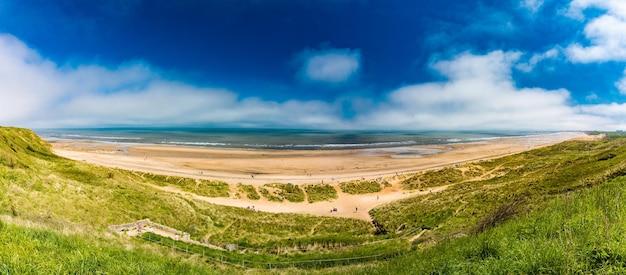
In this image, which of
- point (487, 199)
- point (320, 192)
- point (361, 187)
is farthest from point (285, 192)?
point (487, 199)

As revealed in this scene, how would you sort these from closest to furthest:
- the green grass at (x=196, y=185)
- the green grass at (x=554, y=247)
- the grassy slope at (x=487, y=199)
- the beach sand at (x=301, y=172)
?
1. the green grass at (x=554, y=247)
2. the grassy slope at (x=487, y=199)
3. the beach sand at (x=301, y=172)
4. the green grass at (x=196, y=185)

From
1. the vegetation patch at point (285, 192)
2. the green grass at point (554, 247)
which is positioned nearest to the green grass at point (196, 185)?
the vegetation patch at point (285, 192)

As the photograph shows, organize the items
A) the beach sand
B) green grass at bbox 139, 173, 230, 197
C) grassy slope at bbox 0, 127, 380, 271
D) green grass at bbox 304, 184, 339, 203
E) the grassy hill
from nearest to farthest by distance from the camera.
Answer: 1. the grassy hill
2. grassy slope at bbox 0, 127, 380, 271
3. the beach sand
4. green grass at bbox 139, 173, 230, 197
5. green grass at bbox 304, 184, 339, 203

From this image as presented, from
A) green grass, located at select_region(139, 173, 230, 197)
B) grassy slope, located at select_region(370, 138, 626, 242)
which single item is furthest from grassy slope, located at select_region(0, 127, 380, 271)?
green grass, located at select_region(139, 173, 230, 197)

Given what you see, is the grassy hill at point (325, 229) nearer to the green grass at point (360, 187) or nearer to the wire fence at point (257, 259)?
the wire fence at point (257, 259)

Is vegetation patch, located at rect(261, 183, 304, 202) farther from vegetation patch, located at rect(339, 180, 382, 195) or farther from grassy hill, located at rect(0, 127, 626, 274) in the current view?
vegetation patch, located at rect(339, 180, 382, 195)

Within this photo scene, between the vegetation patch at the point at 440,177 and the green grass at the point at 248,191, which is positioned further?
the vegetation patch at the point at 440,177
